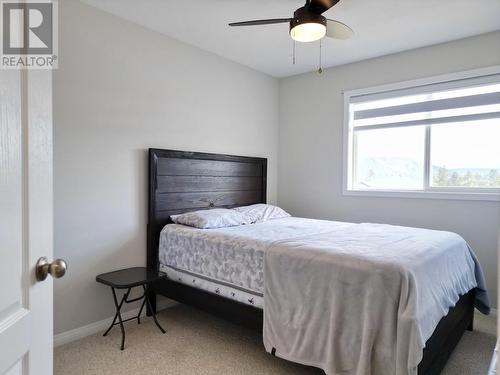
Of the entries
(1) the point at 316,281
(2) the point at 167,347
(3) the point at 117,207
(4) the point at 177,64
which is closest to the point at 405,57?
(4) the point at 177,64

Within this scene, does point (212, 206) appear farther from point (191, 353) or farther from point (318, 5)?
point (318, 5)

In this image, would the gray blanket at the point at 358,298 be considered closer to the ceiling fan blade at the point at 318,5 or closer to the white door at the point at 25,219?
the white door at the point at 25,219

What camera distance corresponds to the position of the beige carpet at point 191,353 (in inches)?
84.4

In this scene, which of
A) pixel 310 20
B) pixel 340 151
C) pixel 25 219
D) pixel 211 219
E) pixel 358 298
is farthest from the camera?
pixel 340 151

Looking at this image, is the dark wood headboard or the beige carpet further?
the dark wood headboard

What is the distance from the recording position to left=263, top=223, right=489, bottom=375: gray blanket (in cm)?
162

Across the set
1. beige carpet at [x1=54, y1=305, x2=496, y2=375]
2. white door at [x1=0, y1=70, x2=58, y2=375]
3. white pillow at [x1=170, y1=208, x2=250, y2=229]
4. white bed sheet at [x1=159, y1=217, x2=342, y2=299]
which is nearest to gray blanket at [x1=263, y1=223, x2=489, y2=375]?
white bed sheet at [x1=159, y1=217, x2=342, y2=299]

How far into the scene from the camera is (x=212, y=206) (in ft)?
11.7

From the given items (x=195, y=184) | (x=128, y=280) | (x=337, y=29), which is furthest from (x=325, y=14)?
(x=128, y=280)

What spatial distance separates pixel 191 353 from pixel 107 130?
1866mm

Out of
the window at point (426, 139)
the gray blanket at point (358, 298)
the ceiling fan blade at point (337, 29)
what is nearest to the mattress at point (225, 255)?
the gray blanket at point (358, 298)

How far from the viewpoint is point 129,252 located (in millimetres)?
2908

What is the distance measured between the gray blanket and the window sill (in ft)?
3.44

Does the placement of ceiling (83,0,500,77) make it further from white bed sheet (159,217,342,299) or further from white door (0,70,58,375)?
white door (0,70,58,375)
